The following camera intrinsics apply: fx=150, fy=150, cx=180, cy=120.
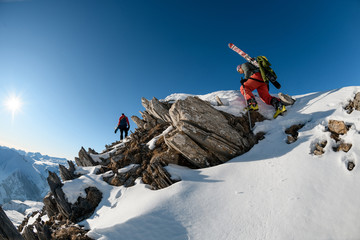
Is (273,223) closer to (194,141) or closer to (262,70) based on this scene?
(194,141)

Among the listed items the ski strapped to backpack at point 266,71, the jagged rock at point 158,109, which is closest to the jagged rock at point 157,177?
the jagged rock at point 158,109

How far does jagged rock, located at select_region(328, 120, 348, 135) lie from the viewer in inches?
238

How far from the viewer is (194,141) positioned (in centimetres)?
894

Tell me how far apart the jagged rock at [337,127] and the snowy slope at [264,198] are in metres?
0.24

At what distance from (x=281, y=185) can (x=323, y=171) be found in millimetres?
1423

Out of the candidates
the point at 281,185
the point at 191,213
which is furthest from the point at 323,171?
the point at 191,213

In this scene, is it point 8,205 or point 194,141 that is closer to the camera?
point 194,141

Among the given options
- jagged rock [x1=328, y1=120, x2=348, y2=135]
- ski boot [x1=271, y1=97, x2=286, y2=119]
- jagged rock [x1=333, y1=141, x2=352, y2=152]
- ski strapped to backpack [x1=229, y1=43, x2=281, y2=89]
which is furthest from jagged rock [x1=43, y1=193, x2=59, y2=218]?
ski strapped to backpack [x1=229, y1=43, x2=281, y2=89]

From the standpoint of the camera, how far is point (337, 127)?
6.27 metres

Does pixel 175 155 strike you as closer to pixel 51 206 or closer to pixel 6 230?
pixel 6 230

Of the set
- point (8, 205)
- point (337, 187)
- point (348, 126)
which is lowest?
point (337, 187)

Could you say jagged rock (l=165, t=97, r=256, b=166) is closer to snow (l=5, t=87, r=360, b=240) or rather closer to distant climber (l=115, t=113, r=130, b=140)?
snow (l=5, t=87, r=360, b=240)

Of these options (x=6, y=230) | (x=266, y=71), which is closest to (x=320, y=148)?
(x=266, y=71)

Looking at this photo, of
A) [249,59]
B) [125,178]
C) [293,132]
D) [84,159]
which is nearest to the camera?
[293,132]
